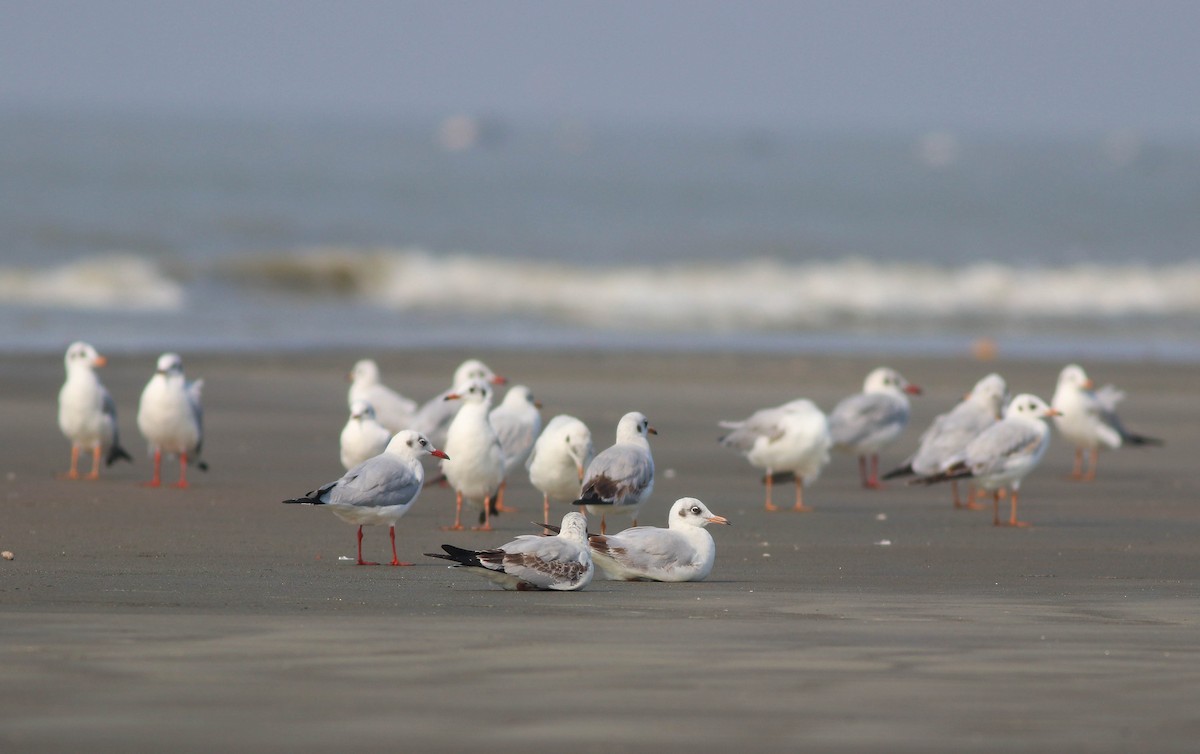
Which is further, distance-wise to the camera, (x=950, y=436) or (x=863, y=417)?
(x=863, y=417)

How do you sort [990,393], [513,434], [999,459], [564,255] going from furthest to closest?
[564,255], [990,393], [513,434], [999,459]

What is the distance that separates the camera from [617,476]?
970 cm

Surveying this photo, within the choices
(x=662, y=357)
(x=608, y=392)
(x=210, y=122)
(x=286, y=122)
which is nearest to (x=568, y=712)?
(x=608, y=392)

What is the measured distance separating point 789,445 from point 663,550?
14.0ft

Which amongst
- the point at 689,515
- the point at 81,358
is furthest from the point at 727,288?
the point at 689,515

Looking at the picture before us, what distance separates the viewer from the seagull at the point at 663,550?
8492 mm

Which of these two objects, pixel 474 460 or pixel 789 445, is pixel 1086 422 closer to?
pixel 789 445

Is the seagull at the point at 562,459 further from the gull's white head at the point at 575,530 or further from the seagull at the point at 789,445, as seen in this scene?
the gull's white head at the point at 575,530

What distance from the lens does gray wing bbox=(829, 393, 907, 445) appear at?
547 inches

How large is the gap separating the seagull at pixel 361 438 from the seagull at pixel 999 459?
11.3ft

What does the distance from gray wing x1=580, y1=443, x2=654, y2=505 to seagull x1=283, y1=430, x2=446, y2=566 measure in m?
0.89

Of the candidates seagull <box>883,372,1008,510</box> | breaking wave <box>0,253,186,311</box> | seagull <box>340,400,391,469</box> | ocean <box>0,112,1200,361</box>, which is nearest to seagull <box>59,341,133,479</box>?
seagull <box>340,400,391,469</box>

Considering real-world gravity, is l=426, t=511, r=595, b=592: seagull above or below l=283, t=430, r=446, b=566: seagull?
below

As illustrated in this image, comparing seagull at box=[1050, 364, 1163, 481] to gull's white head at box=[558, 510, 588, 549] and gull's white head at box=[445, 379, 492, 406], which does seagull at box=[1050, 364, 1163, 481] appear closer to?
gull's white head at box=[445, 379, 492, 406]
